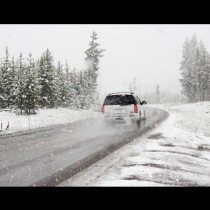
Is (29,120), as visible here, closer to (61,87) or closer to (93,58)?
(61,87)

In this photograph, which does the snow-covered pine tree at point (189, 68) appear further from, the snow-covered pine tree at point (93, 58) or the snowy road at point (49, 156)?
the snowy road at point (49, 156)

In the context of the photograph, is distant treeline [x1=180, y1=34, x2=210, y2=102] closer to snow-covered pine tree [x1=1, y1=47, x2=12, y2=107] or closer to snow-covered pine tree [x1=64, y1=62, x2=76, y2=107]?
snow-covered pine tree [x1=64, y1=62, x2=76, y2=107]

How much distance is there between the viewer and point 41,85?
40219 mm

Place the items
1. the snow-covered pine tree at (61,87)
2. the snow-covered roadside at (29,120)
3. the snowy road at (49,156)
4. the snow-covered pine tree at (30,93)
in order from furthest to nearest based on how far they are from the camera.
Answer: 1. the snow-covered pine tree at (61,87)
2. the snow-covered pine tree at (30,93)
3. the snow-covered roadside at (29,120)
4. the snowy road at (49,156)

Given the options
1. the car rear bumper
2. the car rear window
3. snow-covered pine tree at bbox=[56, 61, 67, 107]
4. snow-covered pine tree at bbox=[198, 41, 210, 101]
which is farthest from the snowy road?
snow-covered pine tree at bbox=[198, 41, 210, 101]

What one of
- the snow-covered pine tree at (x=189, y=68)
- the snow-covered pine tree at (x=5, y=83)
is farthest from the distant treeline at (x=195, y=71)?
the snow-covered pine tree at (x=5, y=83)

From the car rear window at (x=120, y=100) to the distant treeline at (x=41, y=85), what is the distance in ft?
45.4

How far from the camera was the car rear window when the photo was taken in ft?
61.6

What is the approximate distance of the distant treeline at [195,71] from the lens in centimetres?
7588

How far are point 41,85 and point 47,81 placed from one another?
2.88 ft

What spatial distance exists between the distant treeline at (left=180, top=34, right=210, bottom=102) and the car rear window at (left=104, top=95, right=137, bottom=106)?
58630 millimetres

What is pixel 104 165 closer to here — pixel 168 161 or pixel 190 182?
pixel 168 161

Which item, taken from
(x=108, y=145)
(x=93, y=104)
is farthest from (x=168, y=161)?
(x=93, y=104)
